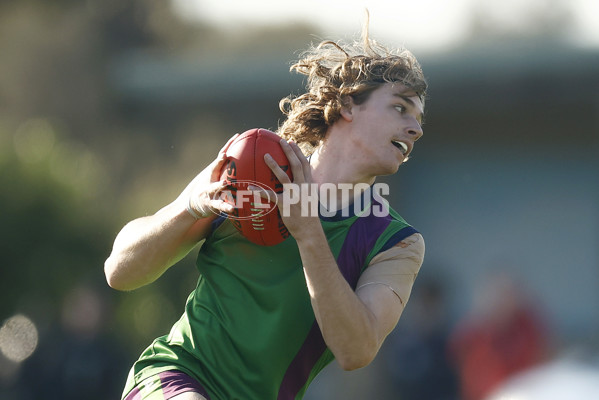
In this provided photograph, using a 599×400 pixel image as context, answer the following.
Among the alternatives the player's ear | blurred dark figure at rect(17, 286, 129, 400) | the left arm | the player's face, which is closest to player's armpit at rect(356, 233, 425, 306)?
the left arm

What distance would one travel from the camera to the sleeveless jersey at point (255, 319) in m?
3.77

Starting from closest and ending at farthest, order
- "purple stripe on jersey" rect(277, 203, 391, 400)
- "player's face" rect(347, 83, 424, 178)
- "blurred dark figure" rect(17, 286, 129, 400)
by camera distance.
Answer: "purple stripe on jersey" rect(277, 203, 391, 400) < "player's face" rect(347, 83, 424, 178) < "blurred dark figure" rect(17, 286, 129, 400)

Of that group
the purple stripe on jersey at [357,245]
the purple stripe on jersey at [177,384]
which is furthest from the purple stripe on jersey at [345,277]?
the purple stripe on jersey at [177,384]

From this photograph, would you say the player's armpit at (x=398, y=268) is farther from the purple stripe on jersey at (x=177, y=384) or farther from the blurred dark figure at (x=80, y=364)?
the blurred dark figure at (x=80, y=364)

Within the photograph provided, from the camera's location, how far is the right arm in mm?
3674

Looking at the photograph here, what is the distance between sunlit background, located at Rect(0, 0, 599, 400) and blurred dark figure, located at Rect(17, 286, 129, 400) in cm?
2

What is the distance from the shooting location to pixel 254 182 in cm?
354

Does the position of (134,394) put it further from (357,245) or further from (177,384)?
(357,245)

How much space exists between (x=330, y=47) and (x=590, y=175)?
1051 centimetres

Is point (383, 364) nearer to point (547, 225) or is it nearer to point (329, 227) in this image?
point (547, 225)

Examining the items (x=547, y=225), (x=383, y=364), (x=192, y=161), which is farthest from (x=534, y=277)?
(x=192, y=161)

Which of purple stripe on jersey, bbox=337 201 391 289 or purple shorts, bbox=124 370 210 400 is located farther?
purple stripe on jersey, bbox=337 201 391 289

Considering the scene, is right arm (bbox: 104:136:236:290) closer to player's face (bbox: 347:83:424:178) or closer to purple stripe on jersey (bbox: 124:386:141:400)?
purple stripe on jersey (bbox: 124:386:141:400)

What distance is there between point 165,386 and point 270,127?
22.2 feet
